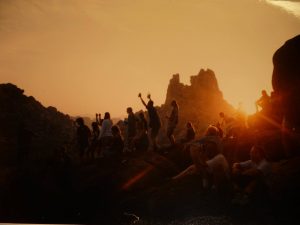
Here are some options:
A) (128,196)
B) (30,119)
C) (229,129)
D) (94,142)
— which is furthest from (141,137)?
(30,119)

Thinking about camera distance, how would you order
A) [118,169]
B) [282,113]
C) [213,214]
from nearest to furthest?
[213,214]
[118,169]
[282,113]

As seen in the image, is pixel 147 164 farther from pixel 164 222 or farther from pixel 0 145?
pixel 0 145

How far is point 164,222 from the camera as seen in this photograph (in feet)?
28.9

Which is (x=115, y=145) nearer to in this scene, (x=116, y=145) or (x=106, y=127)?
(x=116, y=145)

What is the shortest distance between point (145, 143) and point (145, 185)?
7.64ft

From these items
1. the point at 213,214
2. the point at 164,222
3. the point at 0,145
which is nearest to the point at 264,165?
the point at 213,214

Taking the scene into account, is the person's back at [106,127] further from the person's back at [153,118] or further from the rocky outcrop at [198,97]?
the rocky outcrop at [198,97]

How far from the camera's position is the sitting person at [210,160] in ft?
27.6

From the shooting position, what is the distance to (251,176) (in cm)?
830

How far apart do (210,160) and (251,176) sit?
1016mm

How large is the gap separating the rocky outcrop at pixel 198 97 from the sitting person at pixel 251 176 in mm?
85955

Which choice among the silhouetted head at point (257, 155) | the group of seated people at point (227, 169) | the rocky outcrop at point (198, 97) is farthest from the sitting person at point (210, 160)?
the rocky outcrop at point (198, 97)

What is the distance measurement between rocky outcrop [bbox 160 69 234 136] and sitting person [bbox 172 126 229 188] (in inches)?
3371

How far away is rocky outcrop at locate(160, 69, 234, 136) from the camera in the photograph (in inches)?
3814
